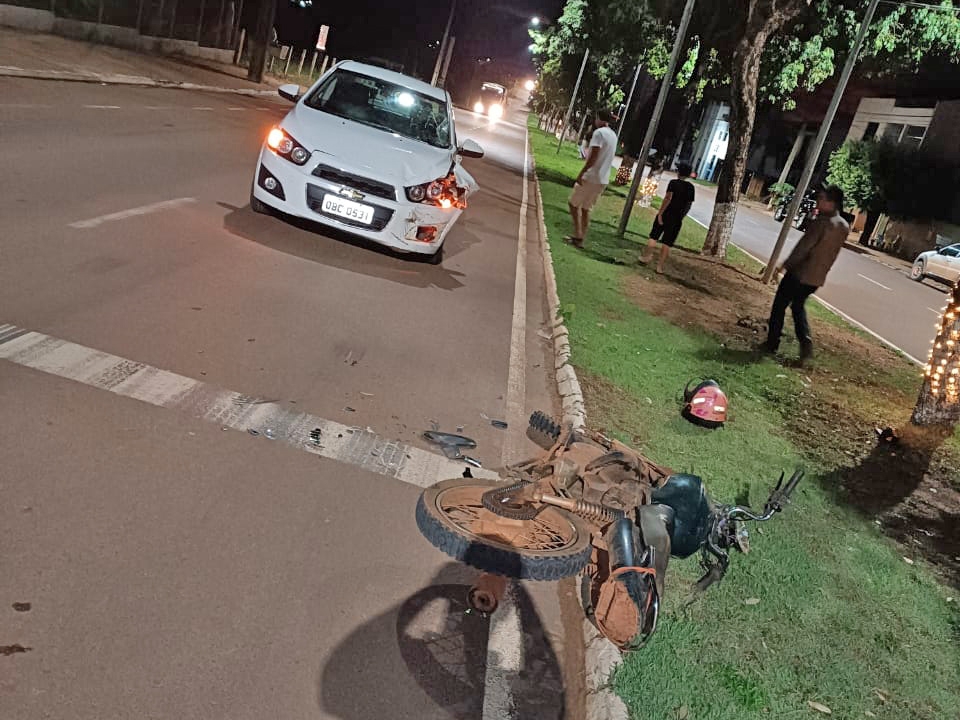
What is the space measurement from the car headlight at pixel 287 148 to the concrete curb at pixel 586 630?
3148 millimetres

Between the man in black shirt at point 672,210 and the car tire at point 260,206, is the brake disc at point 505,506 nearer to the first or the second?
the car tire at point 260,206

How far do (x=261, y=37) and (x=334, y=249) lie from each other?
25.2 meters

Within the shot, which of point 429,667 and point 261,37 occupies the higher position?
point 261,37

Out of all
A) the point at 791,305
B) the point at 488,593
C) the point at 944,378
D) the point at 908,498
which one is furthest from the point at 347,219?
the point at 944,378

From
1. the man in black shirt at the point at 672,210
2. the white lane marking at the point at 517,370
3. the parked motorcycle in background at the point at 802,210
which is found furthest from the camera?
the parked motorcycle in background at the point at 802,210

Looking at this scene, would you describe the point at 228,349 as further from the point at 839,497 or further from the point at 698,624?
the point at 839,497

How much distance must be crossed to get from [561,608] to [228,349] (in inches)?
118

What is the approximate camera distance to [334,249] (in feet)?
32.2

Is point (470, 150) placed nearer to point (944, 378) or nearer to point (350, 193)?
point (350, 193)

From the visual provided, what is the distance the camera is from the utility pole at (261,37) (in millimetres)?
A: 31219

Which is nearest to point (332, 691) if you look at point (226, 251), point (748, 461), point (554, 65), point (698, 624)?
point (698, 624)

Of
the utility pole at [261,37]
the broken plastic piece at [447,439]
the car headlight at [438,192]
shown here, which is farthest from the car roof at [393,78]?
the utility pole at [261,37]

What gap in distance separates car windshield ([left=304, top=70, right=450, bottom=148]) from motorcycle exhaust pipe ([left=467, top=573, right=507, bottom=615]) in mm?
7180

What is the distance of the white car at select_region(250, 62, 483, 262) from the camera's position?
8781mm
